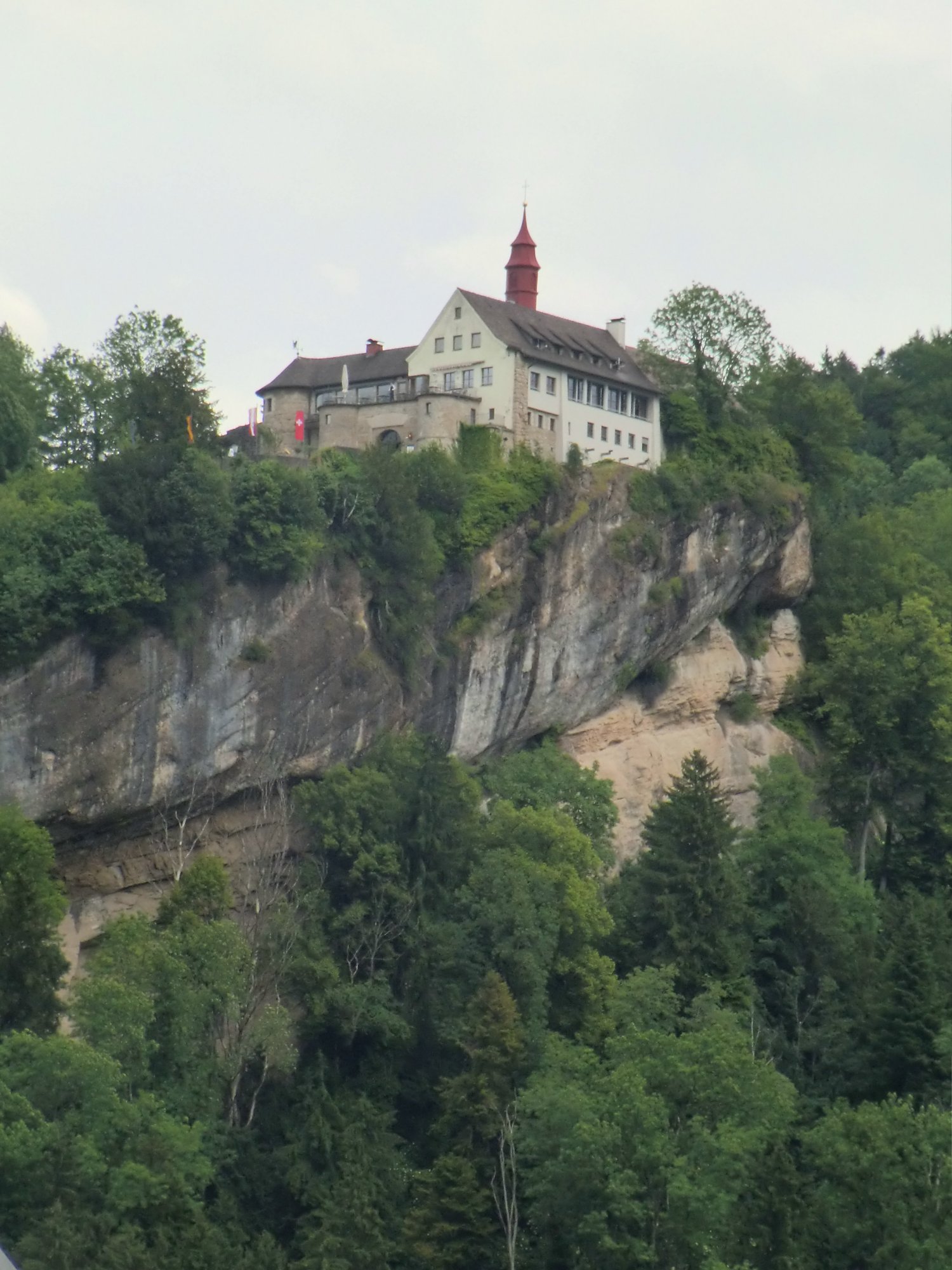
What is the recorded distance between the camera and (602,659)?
7006 centimetres

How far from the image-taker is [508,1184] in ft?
179

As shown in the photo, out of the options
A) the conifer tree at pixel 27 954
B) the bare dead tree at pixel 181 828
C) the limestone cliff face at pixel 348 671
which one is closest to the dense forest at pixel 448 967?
the conifer tree at pixel 27 954

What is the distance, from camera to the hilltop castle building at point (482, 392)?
71500mm

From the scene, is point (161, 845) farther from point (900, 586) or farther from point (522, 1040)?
point (900, 586)

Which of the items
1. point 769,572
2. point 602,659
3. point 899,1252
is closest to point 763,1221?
point 899,1252

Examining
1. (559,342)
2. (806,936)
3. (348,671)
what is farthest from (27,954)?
(559,342)

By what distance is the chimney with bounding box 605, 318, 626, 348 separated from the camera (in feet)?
255

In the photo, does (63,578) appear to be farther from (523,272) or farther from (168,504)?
(523,272)

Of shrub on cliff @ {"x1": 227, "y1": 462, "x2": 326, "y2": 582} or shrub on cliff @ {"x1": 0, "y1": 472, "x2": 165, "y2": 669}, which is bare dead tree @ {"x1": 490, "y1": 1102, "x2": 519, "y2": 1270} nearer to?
shrub on cliff @ {"x1": 0, "y1": 472, "x2": 165, "y2": 669}

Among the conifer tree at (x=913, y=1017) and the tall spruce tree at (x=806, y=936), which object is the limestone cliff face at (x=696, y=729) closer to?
the tall spruce tree at (x=806, y=936)

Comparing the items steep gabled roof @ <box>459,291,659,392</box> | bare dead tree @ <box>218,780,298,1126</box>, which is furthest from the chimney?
bare dead tree @ <box>218,780,298,1126</box>

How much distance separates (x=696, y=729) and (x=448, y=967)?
637 inches

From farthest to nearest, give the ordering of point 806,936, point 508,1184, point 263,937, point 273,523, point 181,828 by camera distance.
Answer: point 273,523 → point 806,936 → point 181,828 → point 263,937 → point 508,1184

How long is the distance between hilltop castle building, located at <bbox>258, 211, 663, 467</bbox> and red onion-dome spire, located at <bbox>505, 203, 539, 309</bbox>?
1723 millimetres
